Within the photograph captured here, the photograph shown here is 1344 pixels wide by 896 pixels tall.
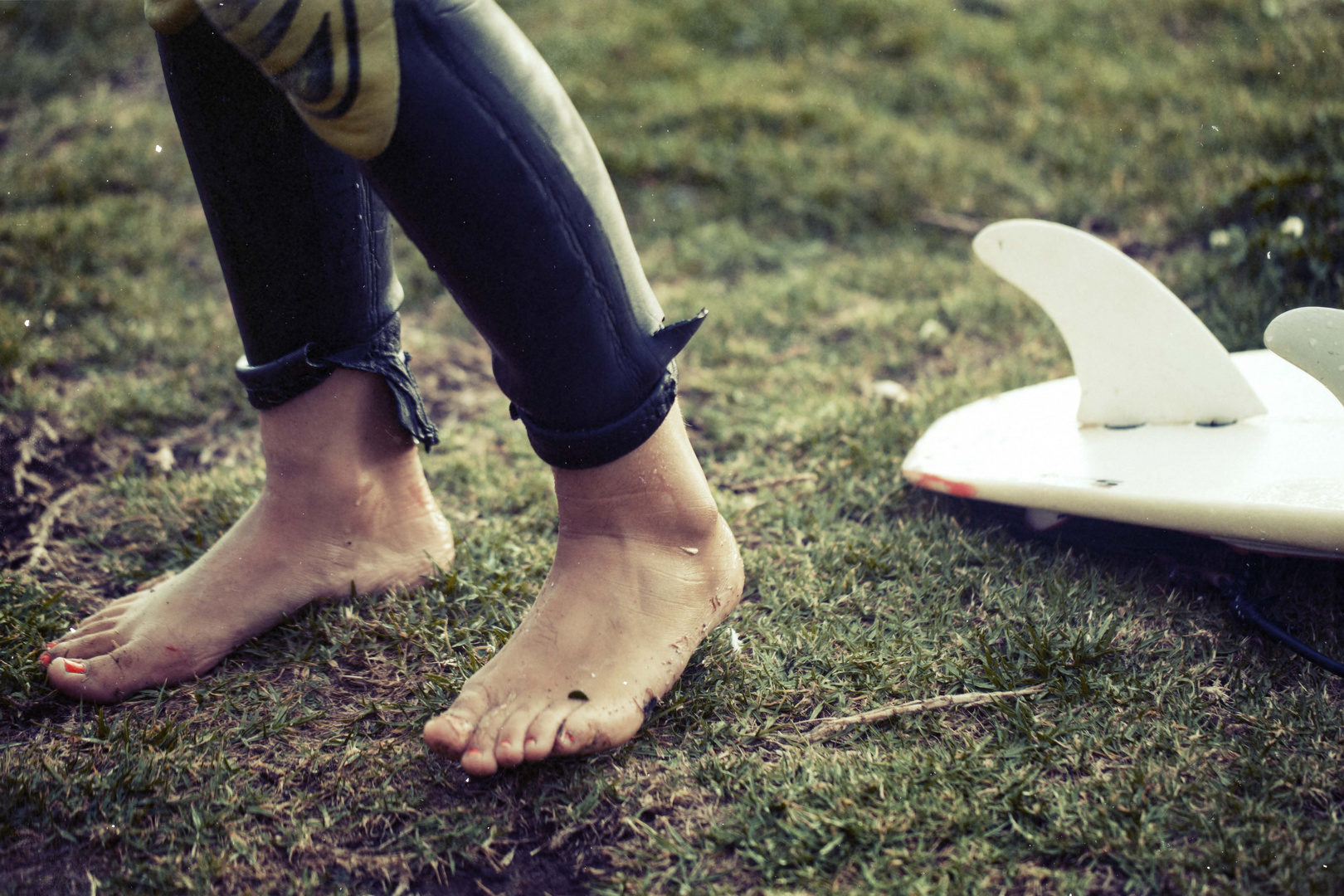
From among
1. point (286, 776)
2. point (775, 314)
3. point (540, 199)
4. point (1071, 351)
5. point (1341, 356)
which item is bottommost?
point (775, 314)

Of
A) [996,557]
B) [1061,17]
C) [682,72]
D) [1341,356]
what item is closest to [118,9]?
[682,72]

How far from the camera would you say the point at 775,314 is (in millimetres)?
2328

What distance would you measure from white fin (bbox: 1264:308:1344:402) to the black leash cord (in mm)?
276

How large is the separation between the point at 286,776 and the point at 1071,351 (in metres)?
1.24

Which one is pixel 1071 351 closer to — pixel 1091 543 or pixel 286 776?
pixel 1091 543

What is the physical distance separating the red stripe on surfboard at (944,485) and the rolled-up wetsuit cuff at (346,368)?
756 millimetres

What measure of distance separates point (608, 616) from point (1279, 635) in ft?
2.67

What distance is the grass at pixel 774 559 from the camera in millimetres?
900

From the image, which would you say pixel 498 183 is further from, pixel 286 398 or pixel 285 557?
pixel 285 557

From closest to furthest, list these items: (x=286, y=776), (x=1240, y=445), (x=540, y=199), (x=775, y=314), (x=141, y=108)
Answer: (x=540, y=199) < (x=286, y=776) < (x=1240, y=445) < (x=775, y=314) < (x=141, y=108)

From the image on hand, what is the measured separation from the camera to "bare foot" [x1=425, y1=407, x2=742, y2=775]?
3.17 ft

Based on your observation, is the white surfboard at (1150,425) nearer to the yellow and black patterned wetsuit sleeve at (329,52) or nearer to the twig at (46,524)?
the yellow and black patterned wetsuit sleeve at (329,52)

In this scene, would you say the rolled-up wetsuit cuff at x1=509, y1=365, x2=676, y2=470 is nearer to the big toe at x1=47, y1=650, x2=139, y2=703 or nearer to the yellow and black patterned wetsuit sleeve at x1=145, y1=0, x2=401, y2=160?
the yellow and black patterned wetsuit sleeve at x1=145, y1=0, x2=401, y2=160

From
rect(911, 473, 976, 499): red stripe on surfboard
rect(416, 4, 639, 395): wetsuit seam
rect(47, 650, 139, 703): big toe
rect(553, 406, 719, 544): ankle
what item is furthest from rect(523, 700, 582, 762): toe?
rect(911, 473, 976, 499): red stripe on surfboard
